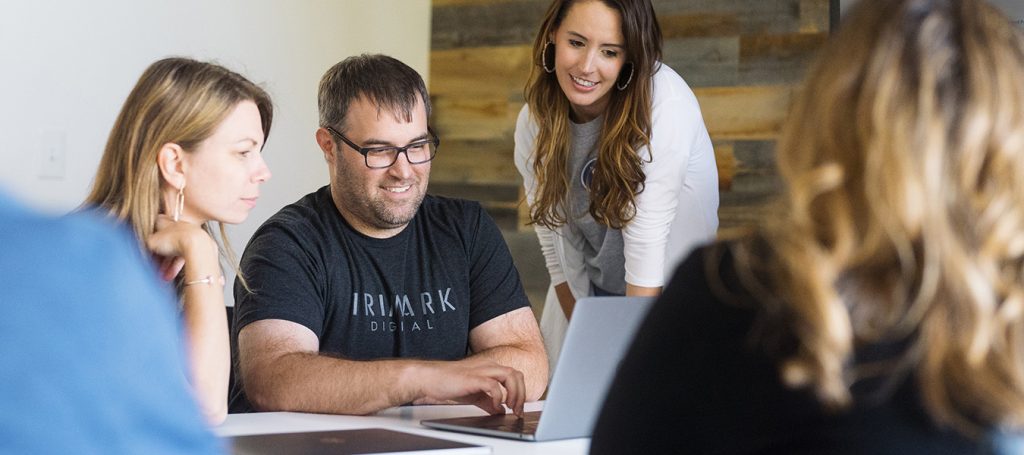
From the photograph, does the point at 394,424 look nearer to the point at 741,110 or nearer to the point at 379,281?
the point at 379,281

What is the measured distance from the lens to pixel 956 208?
2.45 feet

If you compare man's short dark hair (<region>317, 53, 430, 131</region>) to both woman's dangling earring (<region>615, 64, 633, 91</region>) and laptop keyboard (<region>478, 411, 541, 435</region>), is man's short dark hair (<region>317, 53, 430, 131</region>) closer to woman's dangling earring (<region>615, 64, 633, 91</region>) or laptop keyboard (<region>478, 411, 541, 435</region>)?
woman's dangling earring (<region>615, 64, 633, 91</region>)

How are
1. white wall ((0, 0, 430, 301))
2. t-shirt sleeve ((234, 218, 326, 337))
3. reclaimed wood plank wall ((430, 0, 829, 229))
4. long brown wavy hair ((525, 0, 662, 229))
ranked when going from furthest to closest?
reclaimed wood plank wall ((430, 0, 829, 229)) < white wall ((0, 0, 430, 301)) < long brown wavy hair ((525, 0, 662, 229)) < t-shirt sleeve ((234, 218, 326, 337))

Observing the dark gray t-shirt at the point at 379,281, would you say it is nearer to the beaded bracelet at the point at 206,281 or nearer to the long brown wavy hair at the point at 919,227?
the beaded bracelet at the point at 206,281

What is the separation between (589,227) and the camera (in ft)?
8.81

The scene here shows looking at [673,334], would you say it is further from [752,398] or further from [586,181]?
[586,181]

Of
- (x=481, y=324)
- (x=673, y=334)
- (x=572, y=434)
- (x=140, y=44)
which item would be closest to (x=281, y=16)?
(x=140, y=44)

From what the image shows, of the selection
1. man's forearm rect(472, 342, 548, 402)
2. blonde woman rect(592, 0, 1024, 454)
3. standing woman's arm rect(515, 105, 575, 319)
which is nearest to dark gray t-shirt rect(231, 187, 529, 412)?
man's forearm rect(472, 342, 548, 402)

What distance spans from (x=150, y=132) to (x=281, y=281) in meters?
0.43

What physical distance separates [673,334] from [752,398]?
2.7 inches

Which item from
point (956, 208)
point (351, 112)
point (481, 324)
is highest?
point (956, 208)

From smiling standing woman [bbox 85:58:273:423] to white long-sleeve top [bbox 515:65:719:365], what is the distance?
1.00 meters

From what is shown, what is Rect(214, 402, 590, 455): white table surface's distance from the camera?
155 centimetres

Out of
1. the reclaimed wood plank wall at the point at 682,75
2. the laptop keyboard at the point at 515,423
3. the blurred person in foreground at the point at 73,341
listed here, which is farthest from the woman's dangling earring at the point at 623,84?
the blurred person in foreground at the point at 73,341
